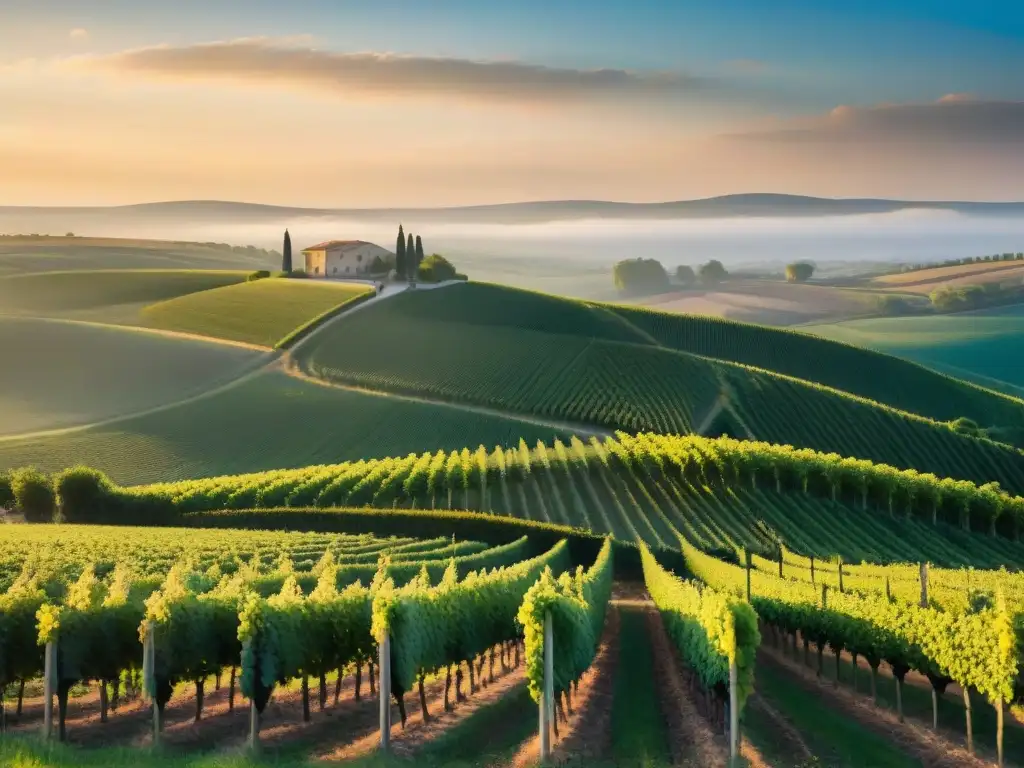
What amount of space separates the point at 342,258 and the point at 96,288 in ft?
127

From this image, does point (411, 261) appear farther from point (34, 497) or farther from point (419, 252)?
point (34, 497)

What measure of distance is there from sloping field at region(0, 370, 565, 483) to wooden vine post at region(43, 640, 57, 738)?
5601 centimetres

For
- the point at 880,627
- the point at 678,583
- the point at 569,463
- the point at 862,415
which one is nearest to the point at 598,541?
the point at 569,463

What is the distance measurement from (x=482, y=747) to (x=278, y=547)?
2422 cm

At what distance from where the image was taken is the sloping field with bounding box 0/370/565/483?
8331 centimetres

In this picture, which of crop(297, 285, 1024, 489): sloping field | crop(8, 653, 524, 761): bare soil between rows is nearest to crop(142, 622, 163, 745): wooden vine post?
crop(8, 653, 524, 761): bare soil between rows

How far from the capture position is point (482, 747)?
2512 cm

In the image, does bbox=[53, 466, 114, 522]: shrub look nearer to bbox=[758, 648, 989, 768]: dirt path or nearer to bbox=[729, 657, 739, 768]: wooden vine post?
bbox=[758, 648, 989, 768]: dirt path

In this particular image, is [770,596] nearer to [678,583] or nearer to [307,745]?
[678,583]

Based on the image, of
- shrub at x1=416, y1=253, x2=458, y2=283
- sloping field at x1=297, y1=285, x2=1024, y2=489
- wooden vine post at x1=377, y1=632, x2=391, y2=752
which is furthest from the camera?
shrub at x1=416, y1=253, x2=458, y2=283

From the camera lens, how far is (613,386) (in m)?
101

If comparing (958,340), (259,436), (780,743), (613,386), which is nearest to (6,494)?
(259,436)

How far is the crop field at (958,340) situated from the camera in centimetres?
15738

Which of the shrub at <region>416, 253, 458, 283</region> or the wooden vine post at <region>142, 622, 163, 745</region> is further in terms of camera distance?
the shrub at <region>416, 253, 458, 283</region>
